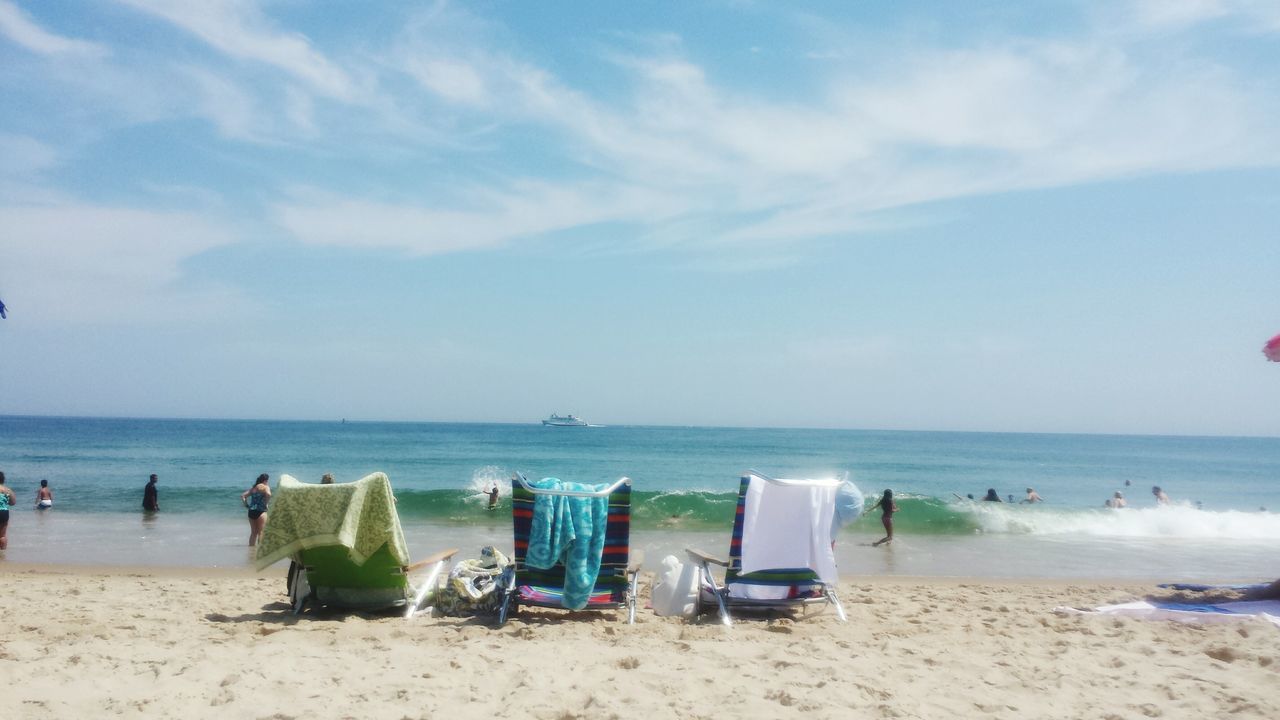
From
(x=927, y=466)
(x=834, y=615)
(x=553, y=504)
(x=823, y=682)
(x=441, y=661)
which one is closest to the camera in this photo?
(x=823, y=682)

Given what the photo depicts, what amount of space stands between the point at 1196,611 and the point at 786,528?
3.60m

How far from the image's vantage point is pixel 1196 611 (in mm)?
7016

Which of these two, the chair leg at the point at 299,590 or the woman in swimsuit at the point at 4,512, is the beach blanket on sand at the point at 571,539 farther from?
the woman in swimsuit at the point at 4,512

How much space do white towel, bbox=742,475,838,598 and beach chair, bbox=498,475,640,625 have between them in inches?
38.9

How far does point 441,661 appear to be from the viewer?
520cm

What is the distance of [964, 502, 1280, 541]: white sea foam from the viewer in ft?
56.2

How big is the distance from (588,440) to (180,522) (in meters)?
47.9

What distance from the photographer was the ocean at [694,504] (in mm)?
12703

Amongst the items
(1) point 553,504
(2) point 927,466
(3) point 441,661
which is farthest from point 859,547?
(2) point 927,466

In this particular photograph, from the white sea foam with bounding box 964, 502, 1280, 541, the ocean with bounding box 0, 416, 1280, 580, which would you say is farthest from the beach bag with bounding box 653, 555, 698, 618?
the white sea foam with bounding box 964, 502, 1280, 541

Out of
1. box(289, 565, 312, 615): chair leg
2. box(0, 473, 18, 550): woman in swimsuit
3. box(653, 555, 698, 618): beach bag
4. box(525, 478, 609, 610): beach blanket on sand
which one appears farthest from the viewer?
box(0, 473, 18, 550): woman in swimsuit

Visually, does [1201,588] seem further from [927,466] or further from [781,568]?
[927,466]

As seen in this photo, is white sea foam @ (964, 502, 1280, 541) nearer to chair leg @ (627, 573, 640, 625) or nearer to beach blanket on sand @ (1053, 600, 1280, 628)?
beach blanket on sand @ (1053, 600, 1280, 628)

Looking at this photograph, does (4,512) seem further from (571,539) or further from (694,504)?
(694,504)
